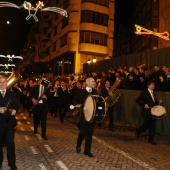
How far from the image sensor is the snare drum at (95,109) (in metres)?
6.99

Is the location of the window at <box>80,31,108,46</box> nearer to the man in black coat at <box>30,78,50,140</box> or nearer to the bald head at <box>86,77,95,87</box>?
the man in black coat at <box>30,78,50,140</box>

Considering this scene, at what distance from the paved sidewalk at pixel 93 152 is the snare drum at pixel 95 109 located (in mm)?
1014

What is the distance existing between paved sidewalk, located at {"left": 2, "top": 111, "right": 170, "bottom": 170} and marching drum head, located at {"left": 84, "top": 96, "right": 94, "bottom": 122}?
1.03 metres

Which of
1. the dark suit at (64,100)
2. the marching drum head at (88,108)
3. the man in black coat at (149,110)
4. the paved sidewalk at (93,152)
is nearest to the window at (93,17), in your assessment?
the dark suit at (64,100)

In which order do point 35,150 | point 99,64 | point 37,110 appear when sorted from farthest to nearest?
point 99,64, point 37,110, point 35,150

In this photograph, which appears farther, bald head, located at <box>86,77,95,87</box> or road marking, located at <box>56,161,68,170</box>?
bald head, located at <box>86,77,95,87</box>

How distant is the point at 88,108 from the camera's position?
7250 mm

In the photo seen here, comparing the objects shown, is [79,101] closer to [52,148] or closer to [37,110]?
[52,148]

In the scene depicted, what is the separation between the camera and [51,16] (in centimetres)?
5922

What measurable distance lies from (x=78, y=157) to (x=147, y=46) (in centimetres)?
3934

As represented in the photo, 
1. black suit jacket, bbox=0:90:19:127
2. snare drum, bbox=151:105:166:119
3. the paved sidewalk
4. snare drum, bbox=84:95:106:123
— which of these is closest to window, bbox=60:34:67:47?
the paved sidewalk

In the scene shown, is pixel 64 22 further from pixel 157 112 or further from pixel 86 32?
pixel 157 112

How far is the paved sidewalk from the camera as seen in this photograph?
6.53 m

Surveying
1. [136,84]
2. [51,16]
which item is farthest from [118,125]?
[51,16]
